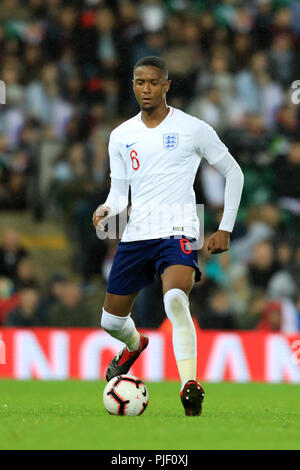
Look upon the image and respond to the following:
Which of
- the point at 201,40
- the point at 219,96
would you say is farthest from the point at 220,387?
the point at 201,40

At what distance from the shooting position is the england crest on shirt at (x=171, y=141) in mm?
6934

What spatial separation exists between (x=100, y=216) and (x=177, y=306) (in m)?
0.79

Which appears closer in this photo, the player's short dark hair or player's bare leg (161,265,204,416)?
player's bare leg (161,265,204,416)

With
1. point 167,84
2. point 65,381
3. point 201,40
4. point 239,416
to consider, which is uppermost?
point 201,40

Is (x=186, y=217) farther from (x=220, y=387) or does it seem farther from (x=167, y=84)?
(x=220, y=387)

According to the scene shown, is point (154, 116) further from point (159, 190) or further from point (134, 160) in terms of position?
point (159, 190)

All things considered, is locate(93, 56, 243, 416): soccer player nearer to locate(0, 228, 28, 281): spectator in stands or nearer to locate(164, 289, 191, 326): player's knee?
locate(164, 289, 191, 326): player's knee

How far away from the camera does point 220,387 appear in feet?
35.3

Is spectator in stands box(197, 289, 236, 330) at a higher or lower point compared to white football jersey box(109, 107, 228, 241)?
lower

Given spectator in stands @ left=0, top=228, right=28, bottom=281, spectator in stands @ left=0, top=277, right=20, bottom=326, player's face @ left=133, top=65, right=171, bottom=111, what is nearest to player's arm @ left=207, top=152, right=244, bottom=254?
player's face @ left=133, top=65, right=171, bottom=111

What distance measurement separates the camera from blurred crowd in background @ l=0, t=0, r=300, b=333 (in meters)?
13.1

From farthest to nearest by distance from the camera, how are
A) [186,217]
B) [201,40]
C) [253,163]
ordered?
1. [201,40]
2. [253,163]
3. [186,217]

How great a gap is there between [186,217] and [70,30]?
31.1ft

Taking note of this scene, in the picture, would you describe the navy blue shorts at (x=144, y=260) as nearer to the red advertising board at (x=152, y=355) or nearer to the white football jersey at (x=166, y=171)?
the white football jersey at (x=166, y=171)
